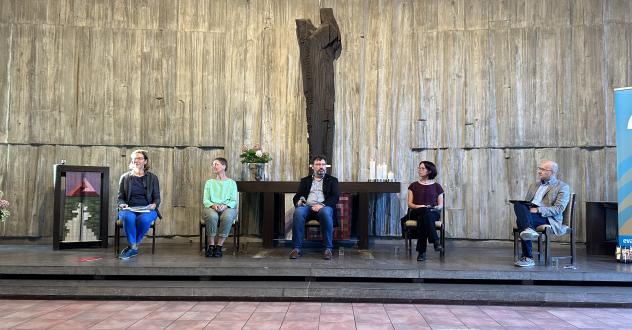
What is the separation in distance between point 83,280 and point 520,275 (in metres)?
3.82

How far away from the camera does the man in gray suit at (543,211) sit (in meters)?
4.75

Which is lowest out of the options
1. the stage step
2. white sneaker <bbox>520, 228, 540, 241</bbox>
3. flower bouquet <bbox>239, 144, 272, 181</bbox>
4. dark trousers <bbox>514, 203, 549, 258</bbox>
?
the stage step

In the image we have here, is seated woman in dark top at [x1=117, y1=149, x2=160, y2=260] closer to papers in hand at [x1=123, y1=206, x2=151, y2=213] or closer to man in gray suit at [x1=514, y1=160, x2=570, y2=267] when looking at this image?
papers in hand at [x1=123, y1=206, x2=151, y2=213]

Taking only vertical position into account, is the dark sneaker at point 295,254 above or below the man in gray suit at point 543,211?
below

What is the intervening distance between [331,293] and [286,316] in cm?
63

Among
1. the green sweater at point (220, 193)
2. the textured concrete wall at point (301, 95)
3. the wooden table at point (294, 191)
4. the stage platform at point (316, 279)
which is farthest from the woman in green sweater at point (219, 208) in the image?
the textured concrete wall at point (301, 95)

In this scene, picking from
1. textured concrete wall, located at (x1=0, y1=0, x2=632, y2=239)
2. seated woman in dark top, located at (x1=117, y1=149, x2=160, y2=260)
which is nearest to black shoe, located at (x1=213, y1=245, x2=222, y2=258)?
seated woman in dark top, located at (x1=117, y1=149, x2=160, y2=260)

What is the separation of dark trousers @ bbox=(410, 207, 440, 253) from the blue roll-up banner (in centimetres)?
188

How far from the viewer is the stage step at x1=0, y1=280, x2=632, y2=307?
4113 mm

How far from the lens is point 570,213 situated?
4902 millimetres

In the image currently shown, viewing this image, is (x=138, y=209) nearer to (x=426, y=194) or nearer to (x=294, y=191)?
(x=294, y=191)

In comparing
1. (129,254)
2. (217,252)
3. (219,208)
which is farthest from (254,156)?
(129,254)

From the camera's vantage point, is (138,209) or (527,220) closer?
(527,220)

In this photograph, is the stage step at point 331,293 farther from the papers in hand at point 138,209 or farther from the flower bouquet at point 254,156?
the flower bouquet at point 254,156
